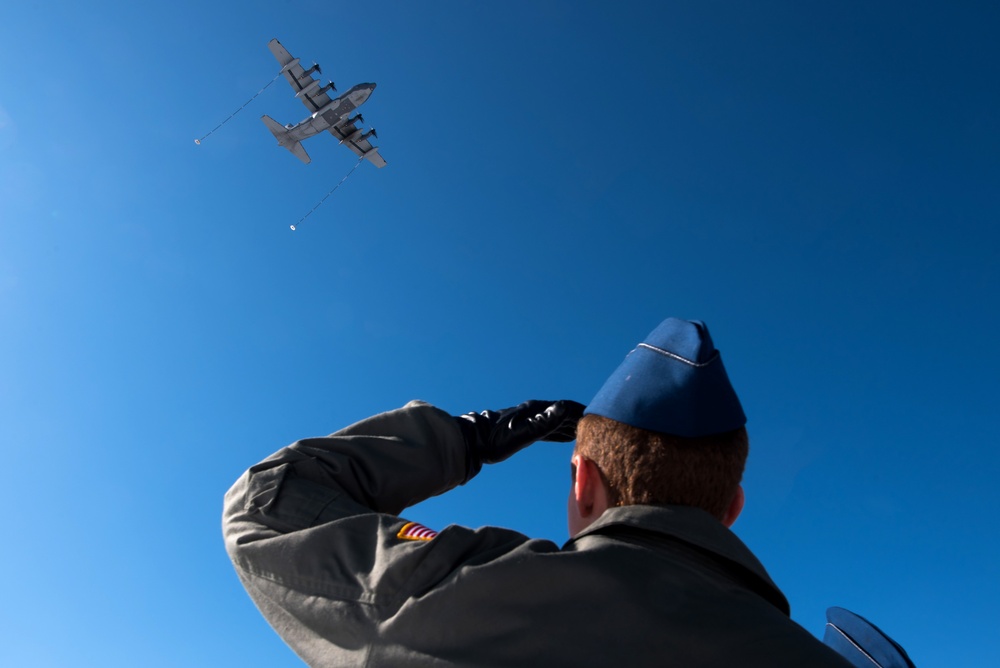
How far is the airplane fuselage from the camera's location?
32.8m

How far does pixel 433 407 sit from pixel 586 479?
72 cm

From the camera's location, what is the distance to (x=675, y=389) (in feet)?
6.53

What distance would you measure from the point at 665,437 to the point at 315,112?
1371 inches

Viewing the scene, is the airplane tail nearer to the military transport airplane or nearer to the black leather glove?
the military transport airplane

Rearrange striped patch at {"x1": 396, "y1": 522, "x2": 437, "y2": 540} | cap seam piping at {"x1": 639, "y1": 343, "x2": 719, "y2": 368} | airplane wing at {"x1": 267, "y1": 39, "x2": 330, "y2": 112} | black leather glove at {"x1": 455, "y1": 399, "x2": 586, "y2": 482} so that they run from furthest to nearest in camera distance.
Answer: airplane wing at {"x1": 267, "y1": 39, "x2": 330, "y2": 112} → black leather glove at {"x1": 455, "y1": 399, "x2": 586, "y2": 482} → cap seam piping at {"x1": 639, "y1": 343, "x2": 719, "y2": 368} → striped patch at {"x1": 396, "y1": 522, "x2": 437, "y2": 540}

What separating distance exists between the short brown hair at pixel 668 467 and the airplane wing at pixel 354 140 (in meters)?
35.4

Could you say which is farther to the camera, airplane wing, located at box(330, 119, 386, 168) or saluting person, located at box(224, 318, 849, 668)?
airplane wing, located at box(330, 119, 386, 168)

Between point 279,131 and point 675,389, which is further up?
point 279,131

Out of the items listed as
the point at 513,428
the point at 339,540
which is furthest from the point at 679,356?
the point at 339,540

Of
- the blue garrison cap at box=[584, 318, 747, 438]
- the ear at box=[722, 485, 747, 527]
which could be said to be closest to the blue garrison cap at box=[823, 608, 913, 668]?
the ear at box=[722, 485, 747, 527]

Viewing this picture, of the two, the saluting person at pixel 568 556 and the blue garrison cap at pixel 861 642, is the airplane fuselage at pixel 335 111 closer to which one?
the saluting person at pixel 568 556

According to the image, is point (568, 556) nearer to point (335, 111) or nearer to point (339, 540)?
point (339, 540)

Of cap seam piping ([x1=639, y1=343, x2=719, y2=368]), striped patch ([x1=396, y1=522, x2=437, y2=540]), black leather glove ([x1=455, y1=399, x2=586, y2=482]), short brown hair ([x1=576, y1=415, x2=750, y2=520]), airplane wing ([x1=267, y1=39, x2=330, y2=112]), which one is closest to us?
striped patch ([x1=396, y1=522, x2=437, y2=540])

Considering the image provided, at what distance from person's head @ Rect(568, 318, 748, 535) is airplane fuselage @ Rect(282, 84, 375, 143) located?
1334 inches
